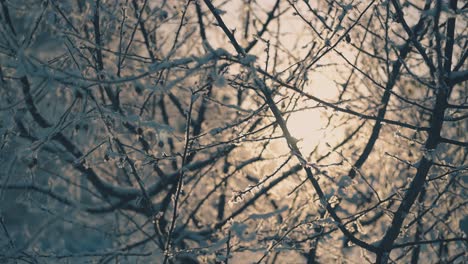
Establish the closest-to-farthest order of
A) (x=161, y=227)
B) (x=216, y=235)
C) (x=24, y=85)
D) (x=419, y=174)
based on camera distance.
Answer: (x=419, y=174)
(x=24, y=85)
(x=161, y=227)
(x=216, y=235)

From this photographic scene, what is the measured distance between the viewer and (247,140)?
244 centimetres

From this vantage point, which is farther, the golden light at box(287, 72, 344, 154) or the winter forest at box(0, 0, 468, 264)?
the golden light at box(287, 72, 344, 154)

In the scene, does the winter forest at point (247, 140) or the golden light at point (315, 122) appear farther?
the golden light at point (315, 122)

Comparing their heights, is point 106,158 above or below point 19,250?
above

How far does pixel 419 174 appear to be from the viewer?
2.44 m

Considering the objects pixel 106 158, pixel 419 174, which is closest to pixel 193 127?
pixel 106 158

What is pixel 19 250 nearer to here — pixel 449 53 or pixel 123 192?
pixel 123 192

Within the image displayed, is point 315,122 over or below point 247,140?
over

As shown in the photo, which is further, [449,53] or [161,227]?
[161,227]

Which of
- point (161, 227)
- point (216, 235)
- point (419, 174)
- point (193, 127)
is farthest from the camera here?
point (193, 127)

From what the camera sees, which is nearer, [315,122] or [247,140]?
[247,140]

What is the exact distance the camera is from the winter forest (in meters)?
2.41

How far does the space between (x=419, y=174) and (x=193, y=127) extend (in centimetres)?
246

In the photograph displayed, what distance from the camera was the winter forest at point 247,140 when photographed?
2.41 metres
